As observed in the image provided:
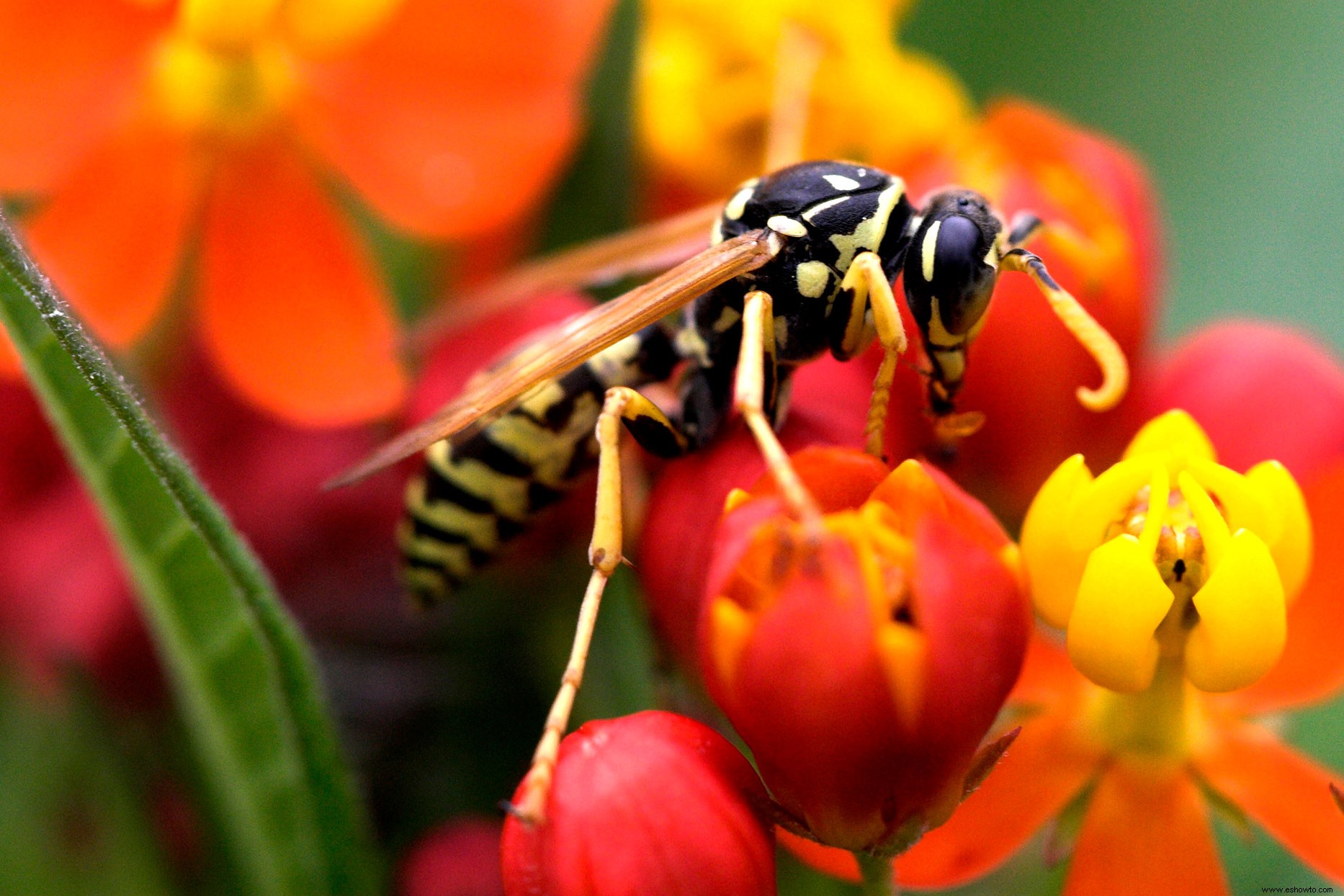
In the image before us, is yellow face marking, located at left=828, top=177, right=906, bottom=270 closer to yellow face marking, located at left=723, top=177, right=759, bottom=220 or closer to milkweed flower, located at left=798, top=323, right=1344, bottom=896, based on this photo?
yellow face marking, located at left=723, top=177, right=759, bottom=220

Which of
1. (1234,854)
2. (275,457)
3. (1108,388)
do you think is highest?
(1108,388)

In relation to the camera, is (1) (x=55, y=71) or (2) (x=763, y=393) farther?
(1) (x=55, y=71)

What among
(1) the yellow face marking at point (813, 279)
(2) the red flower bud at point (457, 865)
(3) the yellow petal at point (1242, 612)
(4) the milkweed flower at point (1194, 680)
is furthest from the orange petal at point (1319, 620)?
(2) the red flower bud at point (457, 865)

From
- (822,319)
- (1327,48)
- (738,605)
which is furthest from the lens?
(1327,48)

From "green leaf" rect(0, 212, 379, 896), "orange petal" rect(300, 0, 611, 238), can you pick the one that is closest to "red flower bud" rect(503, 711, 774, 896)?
"green leaf" rect(0, 212, 379, 896)

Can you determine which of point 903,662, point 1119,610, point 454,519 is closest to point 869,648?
point 903,662

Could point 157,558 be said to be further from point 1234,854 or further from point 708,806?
point 1234,854

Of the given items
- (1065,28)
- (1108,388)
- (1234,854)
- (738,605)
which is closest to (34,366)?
(738,605)

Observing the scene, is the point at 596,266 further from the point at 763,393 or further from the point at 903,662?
the point at 903,662
